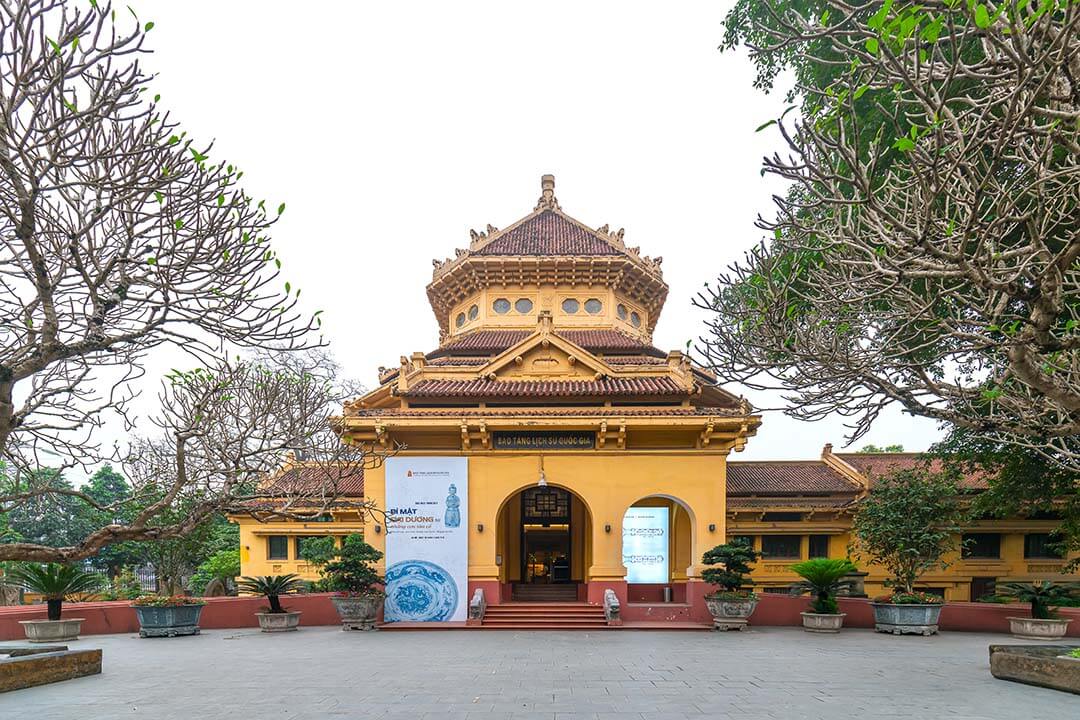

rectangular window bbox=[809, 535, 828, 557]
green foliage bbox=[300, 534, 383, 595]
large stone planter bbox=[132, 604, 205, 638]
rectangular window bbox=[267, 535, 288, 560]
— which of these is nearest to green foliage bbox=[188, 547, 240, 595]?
rectangular window bbox=[267, 535, 288, 560]

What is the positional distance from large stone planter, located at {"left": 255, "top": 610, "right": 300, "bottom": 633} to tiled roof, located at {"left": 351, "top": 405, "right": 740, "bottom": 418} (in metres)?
5.30

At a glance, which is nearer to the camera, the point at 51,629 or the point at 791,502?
the point at 51,629

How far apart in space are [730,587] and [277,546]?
15.9 meters

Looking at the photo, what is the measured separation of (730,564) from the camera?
15117mm

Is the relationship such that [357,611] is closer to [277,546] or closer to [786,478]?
[277,546]

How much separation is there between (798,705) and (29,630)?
15850mm

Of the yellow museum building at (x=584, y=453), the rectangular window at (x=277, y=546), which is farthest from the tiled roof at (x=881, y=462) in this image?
the rectangular window at (x=277, y=546)

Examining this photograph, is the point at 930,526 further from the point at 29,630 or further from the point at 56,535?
the point at 56,535

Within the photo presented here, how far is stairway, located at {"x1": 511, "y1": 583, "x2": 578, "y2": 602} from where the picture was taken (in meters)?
18.4

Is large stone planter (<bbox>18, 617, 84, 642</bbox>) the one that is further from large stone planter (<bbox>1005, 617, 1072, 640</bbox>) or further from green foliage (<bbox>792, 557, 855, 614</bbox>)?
large stone planter (<bbox>1005, 617, 1072, 640</bbox>)

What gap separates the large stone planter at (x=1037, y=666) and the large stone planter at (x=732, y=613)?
18.6ft

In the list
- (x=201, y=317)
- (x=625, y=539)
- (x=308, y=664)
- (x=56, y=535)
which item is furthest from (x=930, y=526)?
(x=56, y=535)

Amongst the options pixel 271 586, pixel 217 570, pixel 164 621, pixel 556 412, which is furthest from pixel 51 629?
pixel 556 412

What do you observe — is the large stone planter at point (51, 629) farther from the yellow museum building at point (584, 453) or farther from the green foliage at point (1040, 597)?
the green foliage at point (1040, 597)
